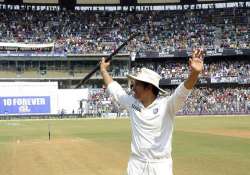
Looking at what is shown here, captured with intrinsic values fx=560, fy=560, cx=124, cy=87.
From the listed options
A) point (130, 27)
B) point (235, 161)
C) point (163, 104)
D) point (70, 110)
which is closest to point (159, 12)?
point (130, 27)

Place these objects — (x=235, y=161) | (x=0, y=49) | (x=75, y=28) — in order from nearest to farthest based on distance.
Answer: (x=235, y=161), (x=0, y=49), (x=75, y=28)

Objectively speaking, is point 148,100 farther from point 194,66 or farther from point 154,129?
point 194,66

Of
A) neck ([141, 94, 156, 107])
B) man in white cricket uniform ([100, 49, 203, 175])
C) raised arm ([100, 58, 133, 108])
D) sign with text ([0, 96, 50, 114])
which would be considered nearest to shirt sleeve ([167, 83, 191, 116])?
man in white cricket uniform ([100, 49, 203, 175])

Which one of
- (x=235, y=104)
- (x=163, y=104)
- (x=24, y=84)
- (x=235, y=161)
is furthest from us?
(x=235, y=104)

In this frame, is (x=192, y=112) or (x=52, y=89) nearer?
(x=52, y=89)

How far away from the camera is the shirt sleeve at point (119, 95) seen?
21.2ft

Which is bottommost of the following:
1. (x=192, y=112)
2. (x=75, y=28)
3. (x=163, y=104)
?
(x=192, y=112)

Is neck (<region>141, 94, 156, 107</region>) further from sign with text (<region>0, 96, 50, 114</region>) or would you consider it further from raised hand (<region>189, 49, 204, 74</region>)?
sign with text (<region>0, 96, 50, 114</region>)

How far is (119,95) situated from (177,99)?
0.92 meters

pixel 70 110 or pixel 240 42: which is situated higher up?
pixel 240 42

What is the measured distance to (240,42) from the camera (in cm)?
7938

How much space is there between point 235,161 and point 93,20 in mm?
69674

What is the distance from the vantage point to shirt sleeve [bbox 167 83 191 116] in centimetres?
576

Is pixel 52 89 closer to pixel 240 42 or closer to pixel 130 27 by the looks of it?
pixel 130 27
